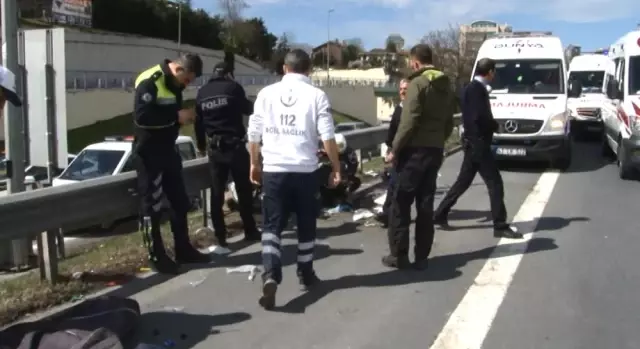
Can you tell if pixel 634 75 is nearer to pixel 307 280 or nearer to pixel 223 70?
pixel 223 70

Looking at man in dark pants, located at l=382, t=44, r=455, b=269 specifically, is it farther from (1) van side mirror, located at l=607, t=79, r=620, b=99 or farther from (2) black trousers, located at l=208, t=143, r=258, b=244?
(1) van side mirror, located at l=607, t=79, r=620, b=99

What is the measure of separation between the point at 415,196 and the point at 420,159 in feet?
1.19

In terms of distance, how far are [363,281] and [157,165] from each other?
209cm

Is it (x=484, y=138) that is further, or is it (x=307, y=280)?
(x=484, y=138)

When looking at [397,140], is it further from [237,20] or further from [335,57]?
[335,57]

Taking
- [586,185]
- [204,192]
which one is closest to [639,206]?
[586,185]

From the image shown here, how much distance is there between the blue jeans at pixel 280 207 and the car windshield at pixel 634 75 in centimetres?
909

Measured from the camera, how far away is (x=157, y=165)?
21.6 ft

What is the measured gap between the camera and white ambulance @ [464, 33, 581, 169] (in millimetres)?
14141

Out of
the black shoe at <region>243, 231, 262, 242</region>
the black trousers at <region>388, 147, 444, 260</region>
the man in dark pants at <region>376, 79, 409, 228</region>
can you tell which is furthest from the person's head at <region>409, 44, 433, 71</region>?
the black shoe at <region>243, 231, 262, 242</region>

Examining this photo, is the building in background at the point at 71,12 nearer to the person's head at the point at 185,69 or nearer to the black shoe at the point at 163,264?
the person's head at the point at 185,69

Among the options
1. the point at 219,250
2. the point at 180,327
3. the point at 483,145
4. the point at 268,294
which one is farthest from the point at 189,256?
the point at 483,145

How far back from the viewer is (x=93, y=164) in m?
14.8

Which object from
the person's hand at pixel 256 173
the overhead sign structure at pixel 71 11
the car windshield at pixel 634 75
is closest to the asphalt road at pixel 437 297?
the person's hand at pixel 256 173
